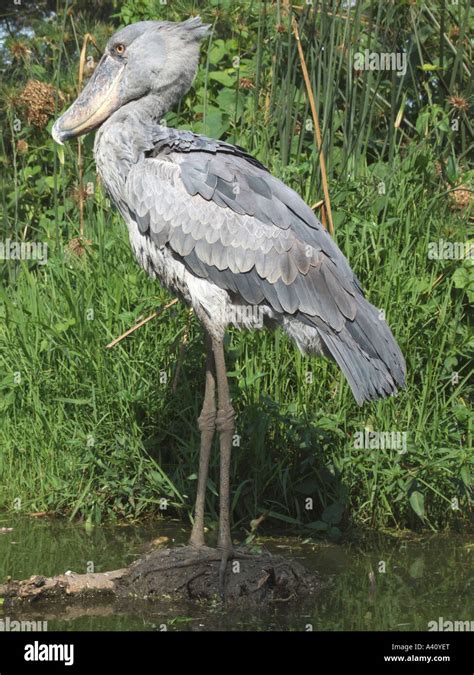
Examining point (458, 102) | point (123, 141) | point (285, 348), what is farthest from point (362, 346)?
point (458, 102)

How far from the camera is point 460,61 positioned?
6961 mm

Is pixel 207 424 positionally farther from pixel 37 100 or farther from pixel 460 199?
pixel 37 100

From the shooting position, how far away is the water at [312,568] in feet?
15.3

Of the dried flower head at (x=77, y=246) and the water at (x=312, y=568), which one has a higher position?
the dried flower head at (x=77, y=246)

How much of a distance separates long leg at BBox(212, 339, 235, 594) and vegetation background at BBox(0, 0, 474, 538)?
527mm

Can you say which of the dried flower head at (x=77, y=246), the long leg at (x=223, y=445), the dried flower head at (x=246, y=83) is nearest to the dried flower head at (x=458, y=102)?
the dried flower head at (x=246, y=83)

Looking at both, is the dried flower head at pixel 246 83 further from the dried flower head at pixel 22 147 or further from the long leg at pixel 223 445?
the long leg at pixel 223 445

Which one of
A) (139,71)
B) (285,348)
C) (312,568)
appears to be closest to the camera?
(312,568)

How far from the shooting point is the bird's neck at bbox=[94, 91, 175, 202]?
5.43m

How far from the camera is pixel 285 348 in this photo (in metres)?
6.22

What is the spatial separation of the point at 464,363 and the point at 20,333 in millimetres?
2468

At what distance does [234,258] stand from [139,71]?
1.12 metres

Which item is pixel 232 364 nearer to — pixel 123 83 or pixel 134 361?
pixel 134 361
